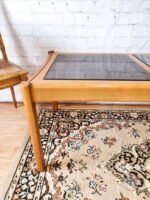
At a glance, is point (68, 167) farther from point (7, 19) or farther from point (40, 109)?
point (7, 19)

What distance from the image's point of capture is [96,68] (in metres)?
1.15

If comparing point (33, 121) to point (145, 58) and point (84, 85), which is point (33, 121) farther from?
point (145, 58)

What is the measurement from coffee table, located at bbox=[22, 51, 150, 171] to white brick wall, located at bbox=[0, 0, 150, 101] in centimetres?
49

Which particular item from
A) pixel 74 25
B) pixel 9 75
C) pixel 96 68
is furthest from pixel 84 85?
pixel 74 25

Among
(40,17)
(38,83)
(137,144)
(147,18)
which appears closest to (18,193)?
(38,83)

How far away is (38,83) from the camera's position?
93 cm

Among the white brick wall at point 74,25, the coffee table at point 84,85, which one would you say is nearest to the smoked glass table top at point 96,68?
the coffee table at point 84,85

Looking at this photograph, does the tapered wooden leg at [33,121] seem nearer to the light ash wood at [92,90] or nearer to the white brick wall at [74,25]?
the light ash wood at [92,90]

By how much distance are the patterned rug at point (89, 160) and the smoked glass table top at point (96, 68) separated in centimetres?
51

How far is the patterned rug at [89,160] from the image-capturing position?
1.06 metres

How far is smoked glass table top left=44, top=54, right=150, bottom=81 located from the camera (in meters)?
1.00

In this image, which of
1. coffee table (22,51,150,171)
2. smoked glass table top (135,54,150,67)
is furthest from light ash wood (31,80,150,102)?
smoked glass table top (135,54,150,67)

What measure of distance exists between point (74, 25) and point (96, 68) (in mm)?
592

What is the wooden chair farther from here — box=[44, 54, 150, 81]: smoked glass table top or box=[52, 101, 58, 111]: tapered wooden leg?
box=[52, 101, 58, 111]: tapered wooden leg
